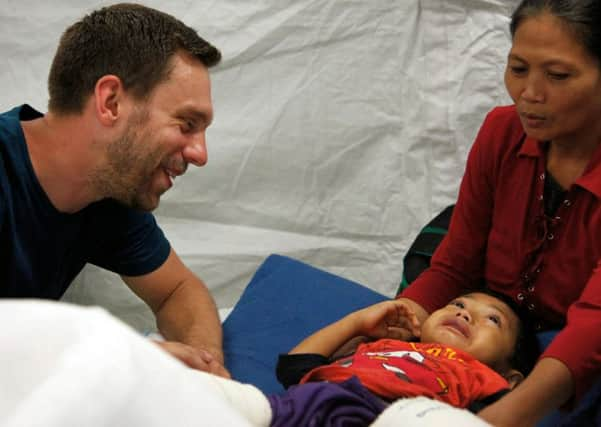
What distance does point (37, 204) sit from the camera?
145 cm

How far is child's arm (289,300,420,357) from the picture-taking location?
5.13 feet

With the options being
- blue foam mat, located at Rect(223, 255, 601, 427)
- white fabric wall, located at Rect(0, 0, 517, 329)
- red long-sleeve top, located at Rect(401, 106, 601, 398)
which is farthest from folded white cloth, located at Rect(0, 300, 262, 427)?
white fabric wall, located at Rect(0, 0, 517, 329)

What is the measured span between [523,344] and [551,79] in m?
0.51

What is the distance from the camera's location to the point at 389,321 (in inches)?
64.3

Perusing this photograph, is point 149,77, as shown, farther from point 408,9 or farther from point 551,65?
point 408,9

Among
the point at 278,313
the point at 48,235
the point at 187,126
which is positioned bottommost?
the point at 278,313

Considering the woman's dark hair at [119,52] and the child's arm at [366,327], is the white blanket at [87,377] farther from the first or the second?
the child's arm at [366,327]

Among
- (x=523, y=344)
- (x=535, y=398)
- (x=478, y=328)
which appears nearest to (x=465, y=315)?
(x=478, y=328)

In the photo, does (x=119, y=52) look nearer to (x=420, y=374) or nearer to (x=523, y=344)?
(x=420, y=374)

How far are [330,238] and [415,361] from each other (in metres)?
0.99

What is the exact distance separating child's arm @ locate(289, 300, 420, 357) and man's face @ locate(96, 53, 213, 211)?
1.32 feet

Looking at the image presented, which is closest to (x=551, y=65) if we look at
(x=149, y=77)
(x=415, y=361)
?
(x=415, y=361)

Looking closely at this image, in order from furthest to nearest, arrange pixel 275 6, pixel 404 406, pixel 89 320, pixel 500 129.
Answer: pixel 275 6, pixel 500 129, pixel 404 406, pixel 89 320

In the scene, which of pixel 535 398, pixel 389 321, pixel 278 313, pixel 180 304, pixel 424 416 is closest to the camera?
pixel 424 416
